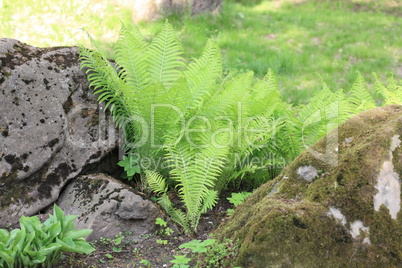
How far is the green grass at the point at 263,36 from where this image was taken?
7227mm

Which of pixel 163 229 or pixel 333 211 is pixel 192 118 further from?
pixel 333 211

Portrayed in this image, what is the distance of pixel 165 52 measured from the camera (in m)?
3.93

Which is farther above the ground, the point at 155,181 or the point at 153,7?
the point at 153,7

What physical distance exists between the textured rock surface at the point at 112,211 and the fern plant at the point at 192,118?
0.72 ft

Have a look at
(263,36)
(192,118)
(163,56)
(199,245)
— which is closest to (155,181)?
(192,118)

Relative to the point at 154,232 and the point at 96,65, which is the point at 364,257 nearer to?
the point at 154,232

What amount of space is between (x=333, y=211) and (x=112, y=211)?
1614mm

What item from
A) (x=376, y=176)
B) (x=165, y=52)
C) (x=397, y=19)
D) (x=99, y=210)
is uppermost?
(x=165, y=52)

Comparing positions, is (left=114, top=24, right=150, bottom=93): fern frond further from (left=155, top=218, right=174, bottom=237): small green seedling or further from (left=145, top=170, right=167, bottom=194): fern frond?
(left=155, top=218, right=174, bottom=237): small green seedling

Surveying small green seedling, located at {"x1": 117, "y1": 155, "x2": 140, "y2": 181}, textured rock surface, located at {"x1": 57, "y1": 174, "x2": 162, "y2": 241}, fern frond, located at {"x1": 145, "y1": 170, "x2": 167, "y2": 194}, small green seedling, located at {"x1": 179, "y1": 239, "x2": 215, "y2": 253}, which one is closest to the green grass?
small green seedling, located at {"x1": 117, "y1": 155, "x2": 140, "y2": 181}

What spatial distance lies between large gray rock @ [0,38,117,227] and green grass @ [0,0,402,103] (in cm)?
343

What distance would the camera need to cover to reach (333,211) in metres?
2.55

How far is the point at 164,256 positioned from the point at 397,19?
384 inches

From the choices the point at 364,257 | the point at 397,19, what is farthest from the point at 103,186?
the point at 397,19
